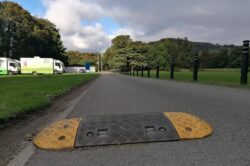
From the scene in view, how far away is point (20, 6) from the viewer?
279 feet

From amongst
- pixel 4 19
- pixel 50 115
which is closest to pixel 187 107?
pixel 50 115

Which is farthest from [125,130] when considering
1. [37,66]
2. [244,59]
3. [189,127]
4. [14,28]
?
[14,28]

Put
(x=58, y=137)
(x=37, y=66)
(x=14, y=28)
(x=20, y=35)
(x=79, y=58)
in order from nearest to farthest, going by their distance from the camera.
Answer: (x=58, y=137)
(x=37, y=66)
(x=20, y=35)
(x=14, y=28)
(x=79, y=58)

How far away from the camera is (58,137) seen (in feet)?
16.2

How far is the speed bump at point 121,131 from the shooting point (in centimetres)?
465

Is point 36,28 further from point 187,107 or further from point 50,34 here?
point 187,107

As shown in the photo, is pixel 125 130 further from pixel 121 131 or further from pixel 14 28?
pixel 14 28

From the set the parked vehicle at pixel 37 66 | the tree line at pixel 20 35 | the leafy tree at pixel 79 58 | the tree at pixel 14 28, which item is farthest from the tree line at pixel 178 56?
A: the leafy tree at pixel 79 58

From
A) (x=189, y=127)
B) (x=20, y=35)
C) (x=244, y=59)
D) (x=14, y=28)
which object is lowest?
(x=189, y=127)

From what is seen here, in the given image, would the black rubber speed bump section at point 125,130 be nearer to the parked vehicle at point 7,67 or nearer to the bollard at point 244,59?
the bollard at point 244,59

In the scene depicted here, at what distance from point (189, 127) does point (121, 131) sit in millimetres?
957

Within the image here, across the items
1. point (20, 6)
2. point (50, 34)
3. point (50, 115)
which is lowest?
point (50, 115)

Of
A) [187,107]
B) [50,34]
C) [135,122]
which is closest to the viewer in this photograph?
[135,122]

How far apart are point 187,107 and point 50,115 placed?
2.94 m
